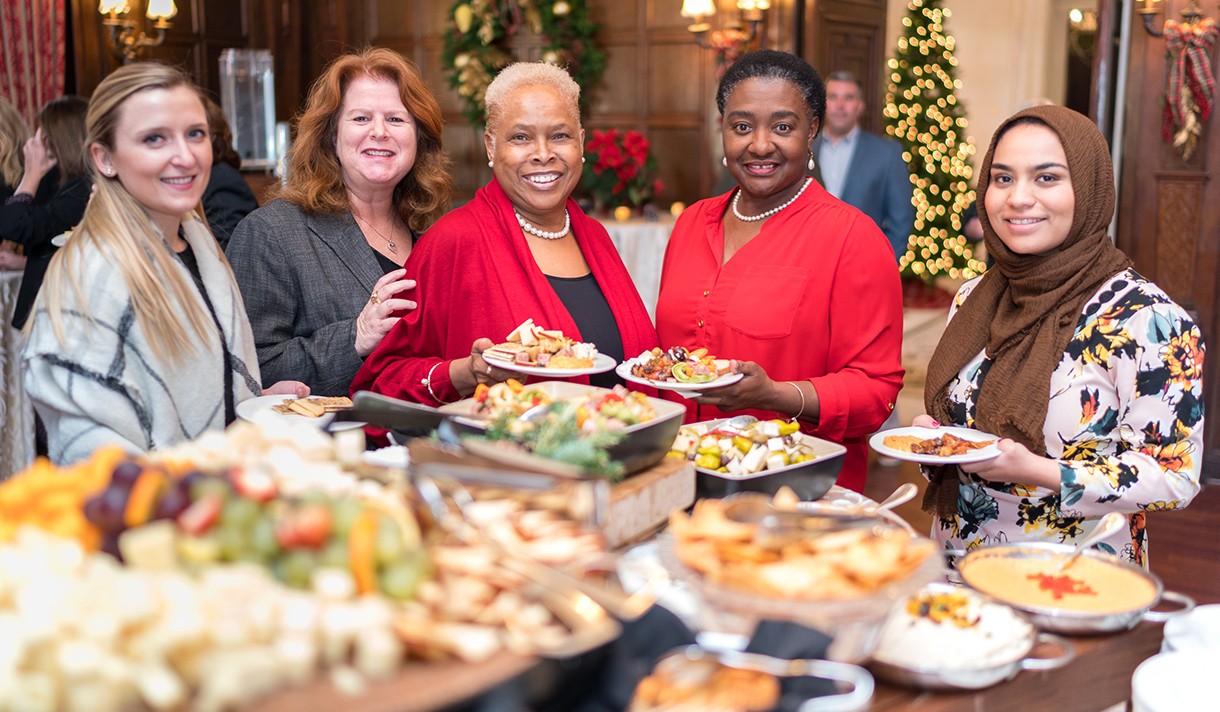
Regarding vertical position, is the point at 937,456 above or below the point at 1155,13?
below

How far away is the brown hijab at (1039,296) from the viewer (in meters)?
2.11

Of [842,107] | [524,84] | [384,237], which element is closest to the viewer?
[524,84]

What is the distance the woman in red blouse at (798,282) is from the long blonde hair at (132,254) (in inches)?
45.2

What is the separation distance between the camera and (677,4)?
7996 millimetres

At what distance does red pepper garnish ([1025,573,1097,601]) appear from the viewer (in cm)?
161

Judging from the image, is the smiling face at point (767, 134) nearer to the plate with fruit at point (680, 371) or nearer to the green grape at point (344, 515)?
the plate with fruit at point (680, 371)

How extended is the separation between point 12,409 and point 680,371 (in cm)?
369

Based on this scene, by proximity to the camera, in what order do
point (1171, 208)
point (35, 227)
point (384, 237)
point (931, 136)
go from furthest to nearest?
point (931, 136)
point (1171, 208)
point (35, 227)
point (384, 237)

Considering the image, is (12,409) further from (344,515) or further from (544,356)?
(344,515)

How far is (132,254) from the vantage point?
194 centimetres

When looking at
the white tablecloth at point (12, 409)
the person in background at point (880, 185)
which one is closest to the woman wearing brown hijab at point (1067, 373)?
the person in background at point (880, 185)

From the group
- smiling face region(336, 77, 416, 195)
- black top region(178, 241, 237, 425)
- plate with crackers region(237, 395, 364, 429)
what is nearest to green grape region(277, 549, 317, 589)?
plate with crackers region(237, 395, 364, 429)

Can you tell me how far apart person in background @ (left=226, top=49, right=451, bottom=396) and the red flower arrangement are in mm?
4326

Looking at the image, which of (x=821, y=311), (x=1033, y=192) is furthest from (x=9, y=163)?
(x=1033, y=192)
